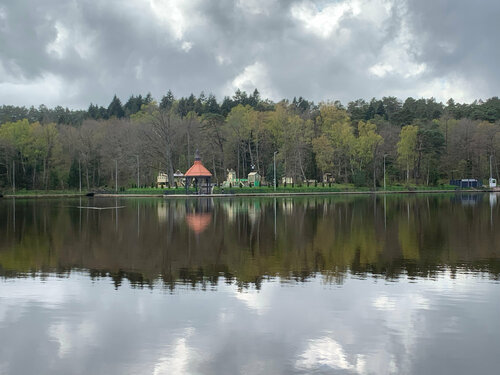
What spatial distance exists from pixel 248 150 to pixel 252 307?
294 feet

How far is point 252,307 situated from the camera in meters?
11.5

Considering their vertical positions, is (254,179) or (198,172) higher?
(198,172)

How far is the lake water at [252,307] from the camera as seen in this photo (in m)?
8.55

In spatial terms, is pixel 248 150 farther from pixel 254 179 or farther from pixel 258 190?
pixel 258 190

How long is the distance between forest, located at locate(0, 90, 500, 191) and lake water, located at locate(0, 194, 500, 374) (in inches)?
2828

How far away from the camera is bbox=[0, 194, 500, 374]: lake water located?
8.55 meters

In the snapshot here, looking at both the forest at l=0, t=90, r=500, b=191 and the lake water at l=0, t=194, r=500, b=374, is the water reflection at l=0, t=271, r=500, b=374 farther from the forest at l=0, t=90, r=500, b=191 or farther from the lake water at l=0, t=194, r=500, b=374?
the forest at l=0, t=90, r=500, b=191

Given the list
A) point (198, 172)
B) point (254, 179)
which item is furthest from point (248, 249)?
point (254, 179)

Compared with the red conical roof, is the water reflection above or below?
below

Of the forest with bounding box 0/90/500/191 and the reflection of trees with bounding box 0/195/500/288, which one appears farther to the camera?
the forest with bounding box 0/90/500/191

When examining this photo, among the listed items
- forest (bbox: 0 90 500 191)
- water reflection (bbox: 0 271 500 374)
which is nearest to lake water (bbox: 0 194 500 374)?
water reflection (bbox: 0 271 500 374)

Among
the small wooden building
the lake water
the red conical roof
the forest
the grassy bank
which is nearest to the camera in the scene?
the lake water

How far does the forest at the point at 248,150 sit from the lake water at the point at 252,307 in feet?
236

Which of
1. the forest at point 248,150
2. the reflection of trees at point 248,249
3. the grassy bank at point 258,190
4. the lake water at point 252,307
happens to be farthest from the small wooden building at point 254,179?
the lake water at point 252,307
